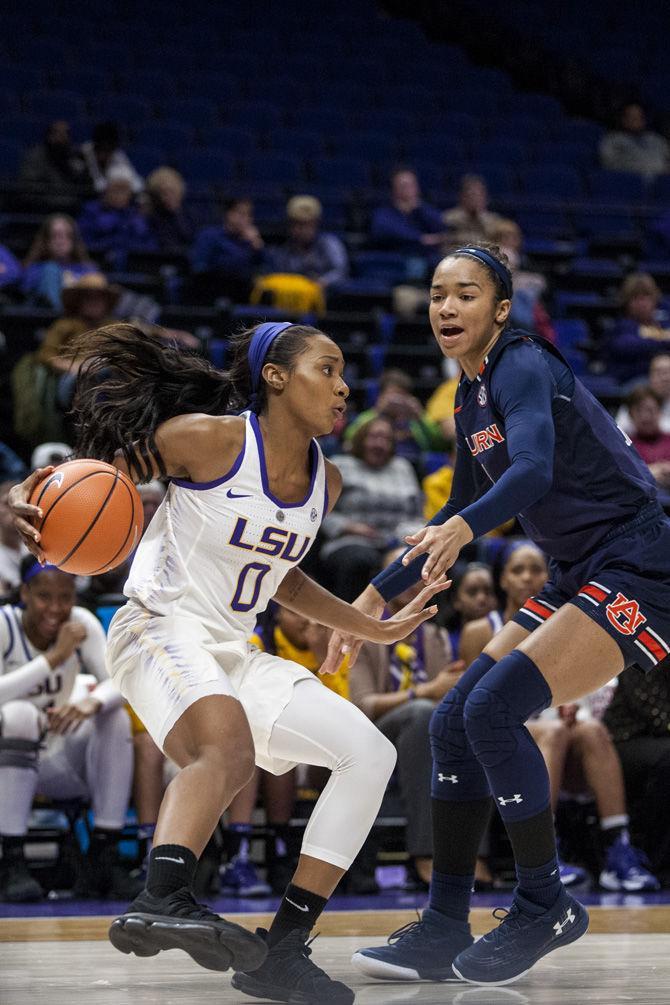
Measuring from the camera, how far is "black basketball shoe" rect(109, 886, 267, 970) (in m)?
2.71

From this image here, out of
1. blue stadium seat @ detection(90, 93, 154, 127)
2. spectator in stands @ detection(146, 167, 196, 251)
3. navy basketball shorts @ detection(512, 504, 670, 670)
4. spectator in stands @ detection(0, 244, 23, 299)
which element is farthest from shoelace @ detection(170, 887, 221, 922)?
blue stadium seat @ detection(90, 93, 154, 127)

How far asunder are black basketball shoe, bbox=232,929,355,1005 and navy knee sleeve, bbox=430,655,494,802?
2.04ft

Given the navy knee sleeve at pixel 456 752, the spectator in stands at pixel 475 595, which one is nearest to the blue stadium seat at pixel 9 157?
the spectator in stands at pixel 475 595

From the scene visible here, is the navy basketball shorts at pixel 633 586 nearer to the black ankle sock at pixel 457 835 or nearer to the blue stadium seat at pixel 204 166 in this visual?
the black ankle sock at pixel 457 835

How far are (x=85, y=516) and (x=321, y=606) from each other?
0.69m

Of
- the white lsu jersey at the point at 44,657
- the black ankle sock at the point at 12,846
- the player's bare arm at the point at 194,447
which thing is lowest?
the black ankle sock at the point at 12,846

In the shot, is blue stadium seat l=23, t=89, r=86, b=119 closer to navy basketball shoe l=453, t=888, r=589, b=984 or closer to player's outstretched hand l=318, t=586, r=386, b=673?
player's outstretched hand l=318, t=586, r=386, b=673

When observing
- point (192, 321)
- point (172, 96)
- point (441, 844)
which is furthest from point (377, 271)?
point (441, 844)

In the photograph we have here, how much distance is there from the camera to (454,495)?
3.88 m

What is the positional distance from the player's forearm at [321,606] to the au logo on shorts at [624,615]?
624 millimetres

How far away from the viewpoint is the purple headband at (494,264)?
143 inches

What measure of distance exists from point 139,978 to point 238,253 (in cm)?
707

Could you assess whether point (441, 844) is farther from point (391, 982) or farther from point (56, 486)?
point (56, 486)

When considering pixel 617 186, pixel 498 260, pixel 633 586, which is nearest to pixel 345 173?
pixel 617 186
